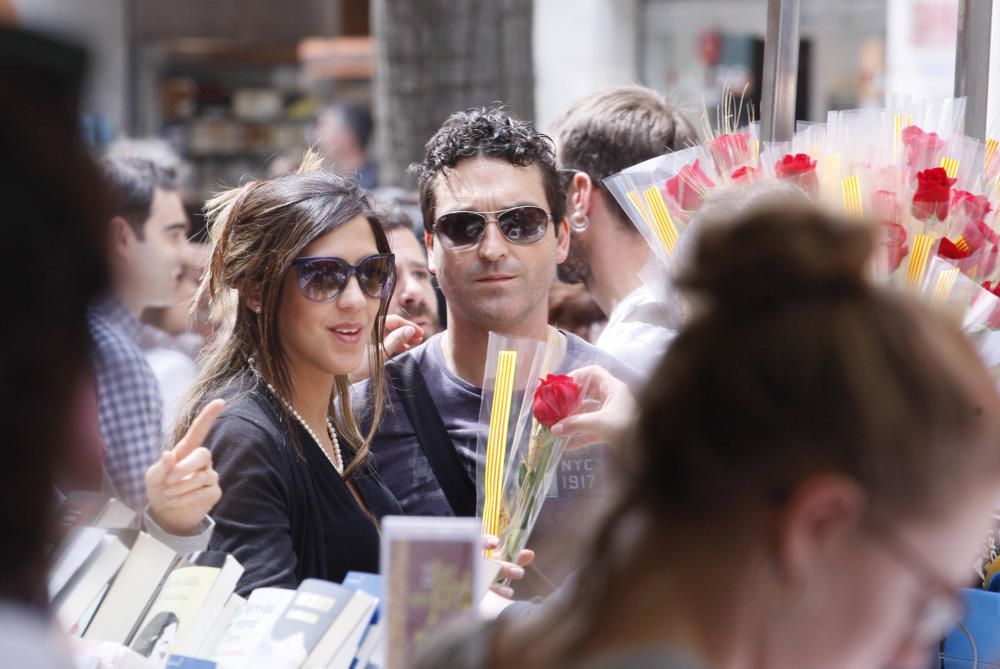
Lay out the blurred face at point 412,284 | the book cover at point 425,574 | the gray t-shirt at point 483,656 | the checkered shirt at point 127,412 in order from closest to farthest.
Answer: the gray t-shirt at point 483,656 → the book cover at point 425,574 → the checkered shirt at point 127,412 → the blurred face at point 412,284

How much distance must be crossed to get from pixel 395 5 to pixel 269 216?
11.7ft

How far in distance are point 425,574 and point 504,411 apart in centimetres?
78

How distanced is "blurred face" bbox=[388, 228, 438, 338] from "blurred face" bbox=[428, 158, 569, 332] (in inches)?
39.5

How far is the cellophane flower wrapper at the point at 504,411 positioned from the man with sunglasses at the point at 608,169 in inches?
39.6

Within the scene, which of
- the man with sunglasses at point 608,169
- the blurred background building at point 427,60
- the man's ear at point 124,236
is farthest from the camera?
the blurred background building at point 427,60

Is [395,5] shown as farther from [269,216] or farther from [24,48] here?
[24,48]

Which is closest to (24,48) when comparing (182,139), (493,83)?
(493,83)

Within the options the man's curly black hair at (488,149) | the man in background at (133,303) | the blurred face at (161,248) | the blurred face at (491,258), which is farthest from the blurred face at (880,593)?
the blurred face at (161,248)

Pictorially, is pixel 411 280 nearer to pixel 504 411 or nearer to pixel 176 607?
pixel 504 411

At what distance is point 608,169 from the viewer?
354 cm

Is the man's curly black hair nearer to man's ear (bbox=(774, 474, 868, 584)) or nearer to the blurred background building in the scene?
the blurred background building

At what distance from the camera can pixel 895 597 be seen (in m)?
1.10

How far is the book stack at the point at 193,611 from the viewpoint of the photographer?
1906mm

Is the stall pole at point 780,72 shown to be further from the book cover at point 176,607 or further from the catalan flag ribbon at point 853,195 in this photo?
the book cover at point 176,607
